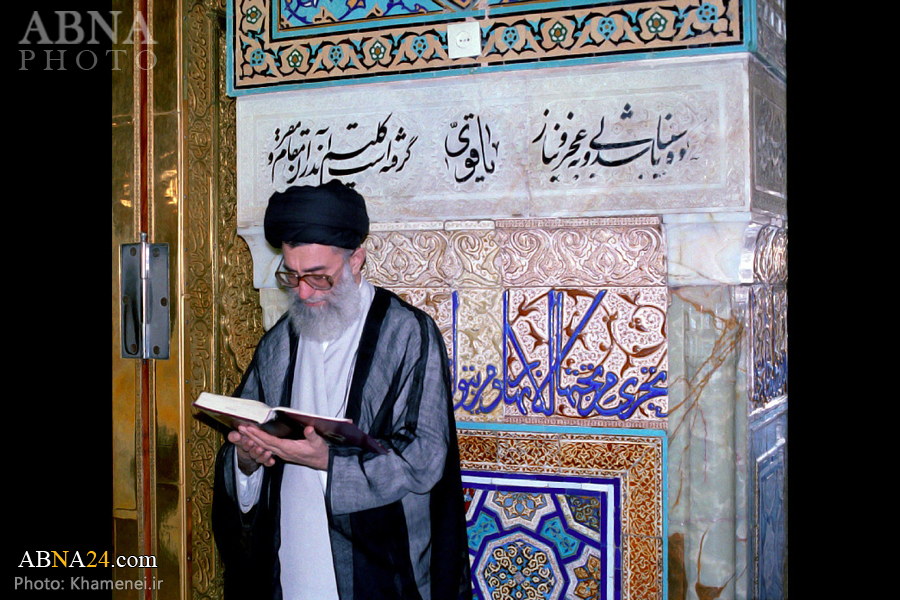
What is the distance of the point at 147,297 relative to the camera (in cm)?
285

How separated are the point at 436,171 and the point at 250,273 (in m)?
0.89

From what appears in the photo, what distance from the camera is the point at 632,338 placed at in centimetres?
246

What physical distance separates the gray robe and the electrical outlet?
0.79 metres

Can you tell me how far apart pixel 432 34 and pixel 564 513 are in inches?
59.3

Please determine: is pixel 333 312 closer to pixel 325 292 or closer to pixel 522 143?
pixel 325 292

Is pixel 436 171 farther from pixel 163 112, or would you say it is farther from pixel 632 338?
pixel 163 112

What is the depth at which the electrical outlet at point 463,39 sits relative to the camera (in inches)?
99.8

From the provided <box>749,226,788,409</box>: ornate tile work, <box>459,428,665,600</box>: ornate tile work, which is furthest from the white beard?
<box>749,226,788,409</box>: ornate tile work

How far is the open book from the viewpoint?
1.93 metres

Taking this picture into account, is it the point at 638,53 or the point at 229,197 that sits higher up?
the point at 638,53

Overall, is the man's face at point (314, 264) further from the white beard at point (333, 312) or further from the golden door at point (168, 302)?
the golden door at point (168, 302)

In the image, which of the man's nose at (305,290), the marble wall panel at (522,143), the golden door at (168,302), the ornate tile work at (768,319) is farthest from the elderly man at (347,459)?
the ornate tile work at (768,319)

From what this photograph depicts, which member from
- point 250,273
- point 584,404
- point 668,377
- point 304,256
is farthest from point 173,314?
point 668,377

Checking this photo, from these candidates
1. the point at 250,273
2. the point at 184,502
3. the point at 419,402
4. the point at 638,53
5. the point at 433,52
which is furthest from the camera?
the point at 250,273
